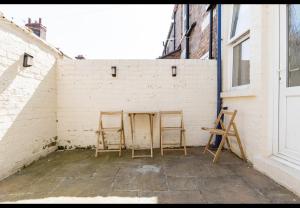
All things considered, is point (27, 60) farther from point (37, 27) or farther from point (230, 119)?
point (37, 27)

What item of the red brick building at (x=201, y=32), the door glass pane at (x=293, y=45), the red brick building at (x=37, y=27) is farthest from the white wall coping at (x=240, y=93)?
the red brick building at (x=37, y=27)

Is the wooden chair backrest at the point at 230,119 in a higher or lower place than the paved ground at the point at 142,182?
higher

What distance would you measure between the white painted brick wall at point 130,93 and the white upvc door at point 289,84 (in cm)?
178

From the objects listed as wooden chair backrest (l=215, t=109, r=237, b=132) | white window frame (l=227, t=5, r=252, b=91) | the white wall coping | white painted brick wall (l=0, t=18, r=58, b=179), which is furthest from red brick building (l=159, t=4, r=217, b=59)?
white painted brick wall (l=0, t=18, r=58, b=179)

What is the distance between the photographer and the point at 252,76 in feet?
10.5

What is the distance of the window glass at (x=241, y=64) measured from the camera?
362 cm

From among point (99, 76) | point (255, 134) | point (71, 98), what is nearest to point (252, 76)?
point (255, 134)

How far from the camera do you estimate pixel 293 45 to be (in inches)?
102

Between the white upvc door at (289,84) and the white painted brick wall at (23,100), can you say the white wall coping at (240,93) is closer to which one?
the white upvc door at (289,84)

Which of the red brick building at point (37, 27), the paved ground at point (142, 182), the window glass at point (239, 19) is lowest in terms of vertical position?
the paved ground at point (142, 182)

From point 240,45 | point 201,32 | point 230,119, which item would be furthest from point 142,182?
point 201,32

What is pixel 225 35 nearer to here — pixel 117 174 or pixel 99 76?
pixel 99 76

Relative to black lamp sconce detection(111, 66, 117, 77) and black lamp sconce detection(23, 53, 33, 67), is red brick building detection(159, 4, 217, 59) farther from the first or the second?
black lamp sconce detection(23, 53, 33, 67)

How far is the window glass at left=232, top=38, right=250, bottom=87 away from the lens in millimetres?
3622
